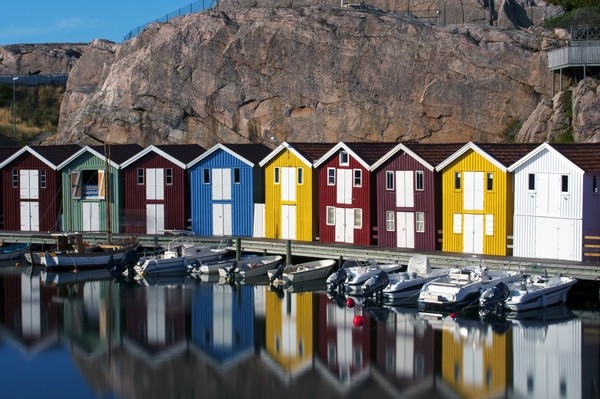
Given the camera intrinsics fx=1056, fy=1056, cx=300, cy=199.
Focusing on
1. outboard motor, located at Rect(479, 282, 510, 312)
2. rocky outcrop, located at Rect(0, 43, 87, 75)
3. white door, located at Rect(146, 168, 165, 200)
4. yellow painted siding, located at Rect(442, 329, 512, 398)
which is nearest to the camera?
yellow painted siding, located at Rect(442, 329, 512, 398)

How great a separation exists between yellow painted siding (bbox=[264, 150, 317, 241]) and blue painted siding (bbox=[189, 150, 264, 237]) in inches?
39.7

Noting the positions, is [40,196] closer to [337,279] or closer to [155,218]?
[155,218]

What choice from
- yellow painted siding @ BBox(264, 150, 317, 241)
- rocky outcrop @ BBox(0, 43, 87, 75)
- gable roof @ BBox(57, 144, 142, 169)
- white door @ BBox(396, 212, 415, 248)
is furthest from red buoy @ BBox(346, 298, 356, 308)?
rocky outcrop @ BBox(0, 43, 87, 75)

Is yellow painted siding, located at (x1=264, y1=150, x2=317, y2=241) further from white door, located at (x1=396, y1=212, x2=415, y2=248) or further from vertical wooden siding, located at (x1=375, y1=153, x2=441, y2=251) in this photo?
white door, located at (x1=396, y1=212, x2=415, y2=248)

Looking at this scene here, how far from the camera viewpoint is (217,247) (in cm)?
5431

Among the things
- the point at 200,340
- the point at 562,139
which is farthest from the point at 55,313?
the point at 562,139

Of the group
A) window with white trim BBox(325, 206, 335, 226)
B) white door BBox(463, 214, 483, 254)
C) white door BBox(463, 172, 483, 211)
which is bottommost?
white door BBox(463, 214, 483, 254)

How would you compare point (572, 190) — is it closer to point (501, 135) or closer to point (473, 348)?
point (473, 348)

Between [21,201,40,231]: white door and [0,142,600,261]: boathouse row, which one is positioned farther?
[21,201,40,231]: white door

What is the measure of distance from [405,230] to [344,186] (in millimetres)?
4165

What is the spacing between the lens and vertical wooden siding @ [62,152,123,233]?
196 ft

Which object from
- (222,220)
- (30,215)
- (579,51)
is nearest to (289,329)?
(222,220)

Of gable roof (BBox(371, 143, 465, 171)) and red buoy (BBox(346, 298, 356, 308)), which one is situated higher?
gable roof (BBox(371, 143, 465, 171))

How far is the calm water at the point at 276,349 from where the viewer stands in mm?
31859
